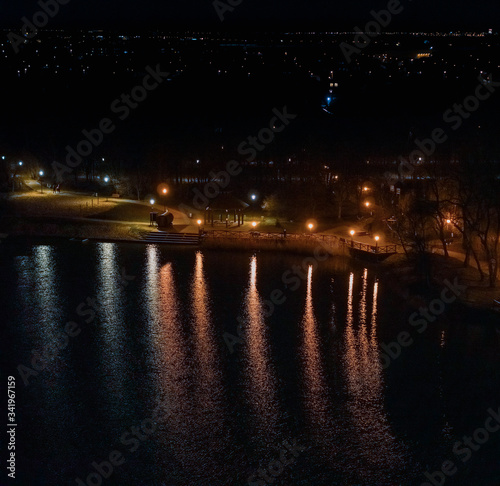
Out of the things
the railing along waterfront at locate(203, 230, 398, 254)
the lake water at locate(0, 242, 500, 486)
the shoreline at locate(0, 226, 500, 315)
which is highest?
the railing along waterfront at locate(203, 230, 398, 254)

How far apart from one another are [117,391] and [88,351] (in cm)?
225

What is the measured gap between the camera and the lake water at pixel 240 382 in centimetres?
881

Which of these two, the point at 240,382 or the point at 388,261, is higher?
the point at 388,261

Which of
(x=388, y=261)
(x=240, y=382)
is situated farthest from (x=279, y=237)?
(x=240, y=382)

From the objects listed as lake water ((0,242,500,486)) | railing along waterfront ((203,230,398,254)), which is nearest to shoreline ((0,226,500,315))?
railing along waterfront ((203,230,398,254))

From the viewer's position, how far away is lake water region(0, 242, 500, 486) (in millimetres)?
8812

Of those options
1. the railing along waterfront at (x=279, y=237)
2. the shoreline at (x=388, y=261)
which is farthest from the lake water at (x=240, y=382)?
the railing along waterfront at (x=279, y=237)

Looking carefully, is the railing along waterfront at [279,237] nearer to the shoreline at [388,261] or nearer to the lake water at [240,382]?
the shoreline at [388,261]

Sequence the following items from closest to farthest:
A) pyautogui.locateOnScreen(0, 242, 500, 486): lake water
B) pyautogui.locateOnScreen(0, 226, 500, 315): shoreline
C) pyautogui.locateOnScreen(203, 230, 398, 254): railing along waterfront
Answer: pyautogui.locateOnScreen(0, 242, 500, 486): lake water, pyautogui.locateOnScreen(0, 226, 500, 315): shoreline, pyautogui.locateOnScreen(203, 230, 398, 254): railing along waterfront

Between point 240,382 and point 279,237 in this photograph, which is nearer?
point 240,382

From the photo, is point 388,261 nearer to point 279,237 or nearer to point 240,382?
point 279,237

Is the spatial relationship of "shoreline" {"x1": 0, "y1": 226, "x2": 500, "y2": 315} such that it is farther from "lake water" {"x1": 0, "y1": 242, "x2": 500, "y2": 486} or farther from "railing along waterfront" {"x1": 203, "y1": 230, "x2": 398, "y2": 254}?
"lake water" {"x1": 0, "y1": 242, "x2": 500, "y2": 486}

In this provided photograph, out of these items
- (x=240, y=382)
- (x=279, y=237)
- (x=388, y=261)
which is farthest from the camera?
(x=279, y=237)

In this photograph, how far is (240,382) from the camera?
1140 centimetres
